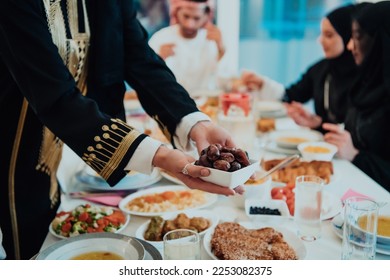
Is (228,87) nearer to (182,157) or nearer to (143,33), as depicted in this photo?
(143,33)

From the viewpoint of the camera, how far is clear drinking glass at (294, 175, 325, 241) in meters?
1.15

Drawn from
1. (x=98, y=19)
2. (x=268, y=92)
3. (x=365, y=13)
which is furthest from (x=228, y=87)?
(x=98, y=19)

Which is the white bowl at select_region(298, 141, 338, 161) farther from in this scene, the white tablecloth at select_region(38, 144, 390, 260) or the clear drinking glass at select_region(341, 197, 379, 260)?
the clear drinking glass at select_region(341, 197, 379, 260)

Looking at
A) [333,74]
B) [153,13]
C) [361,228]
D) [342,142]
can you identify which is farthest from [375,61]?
[153,13]

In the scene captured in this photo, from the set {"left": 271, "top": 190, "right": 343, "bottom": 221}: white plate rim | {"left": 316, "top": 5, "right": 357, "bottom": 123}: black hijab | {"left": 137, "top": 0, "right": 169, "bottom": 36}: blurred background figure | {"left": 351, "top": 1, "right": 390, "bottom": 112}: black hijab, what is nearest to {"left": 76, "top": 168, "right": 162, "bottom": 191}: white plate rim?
{"left": 271, "top": 190, "right": 343, "bottom": 221}: white plate rim

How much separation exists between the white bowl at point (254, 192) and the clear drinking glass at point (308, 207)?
0.45 feet

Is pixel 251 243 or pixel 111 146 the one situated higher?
pixel 111 146

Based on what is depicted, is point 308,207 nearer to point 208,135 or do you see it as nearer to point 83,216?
point 208,135

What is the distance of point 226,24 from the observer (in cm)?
471

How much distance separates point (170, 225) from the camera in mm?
1149

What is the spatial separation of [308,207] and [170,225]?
13.6 inches

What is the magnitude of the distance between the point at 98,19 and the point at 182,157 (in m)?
0.51

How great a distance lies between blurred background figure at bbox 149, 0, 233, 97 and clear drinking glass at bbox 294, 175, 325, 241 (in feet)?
7.02
